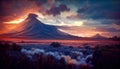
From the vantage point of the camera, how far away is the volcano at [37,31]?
7.05 meters

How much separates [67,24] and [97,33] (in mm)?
779

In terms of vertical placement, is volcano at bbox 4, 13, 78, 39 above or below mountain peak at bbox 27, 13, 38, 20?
below

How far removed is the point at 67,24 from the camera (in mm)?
7105

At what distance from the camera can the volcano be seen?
705 cm

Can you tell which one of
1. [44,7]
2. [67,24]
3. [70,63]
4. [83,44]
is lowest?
[70,63]

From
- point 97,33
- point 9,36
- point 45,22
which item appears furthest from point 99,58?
point 9,36

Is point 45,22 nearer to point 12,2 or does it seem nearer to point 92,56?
point 12,2

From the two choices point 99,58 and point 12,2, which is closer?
point 99,58

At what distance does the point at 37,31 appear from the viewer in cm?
707

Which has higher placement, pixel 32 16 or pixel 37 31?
pixel 32 16

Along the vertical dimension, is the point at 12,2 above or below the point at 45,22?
above

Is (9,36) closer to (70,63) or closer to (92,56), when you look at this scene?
(70,63)

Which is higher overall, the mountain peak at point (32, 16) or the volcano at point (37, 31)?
the mountain peak at point (32, 16)

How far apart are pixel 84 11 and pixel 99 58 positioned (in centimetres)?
122
